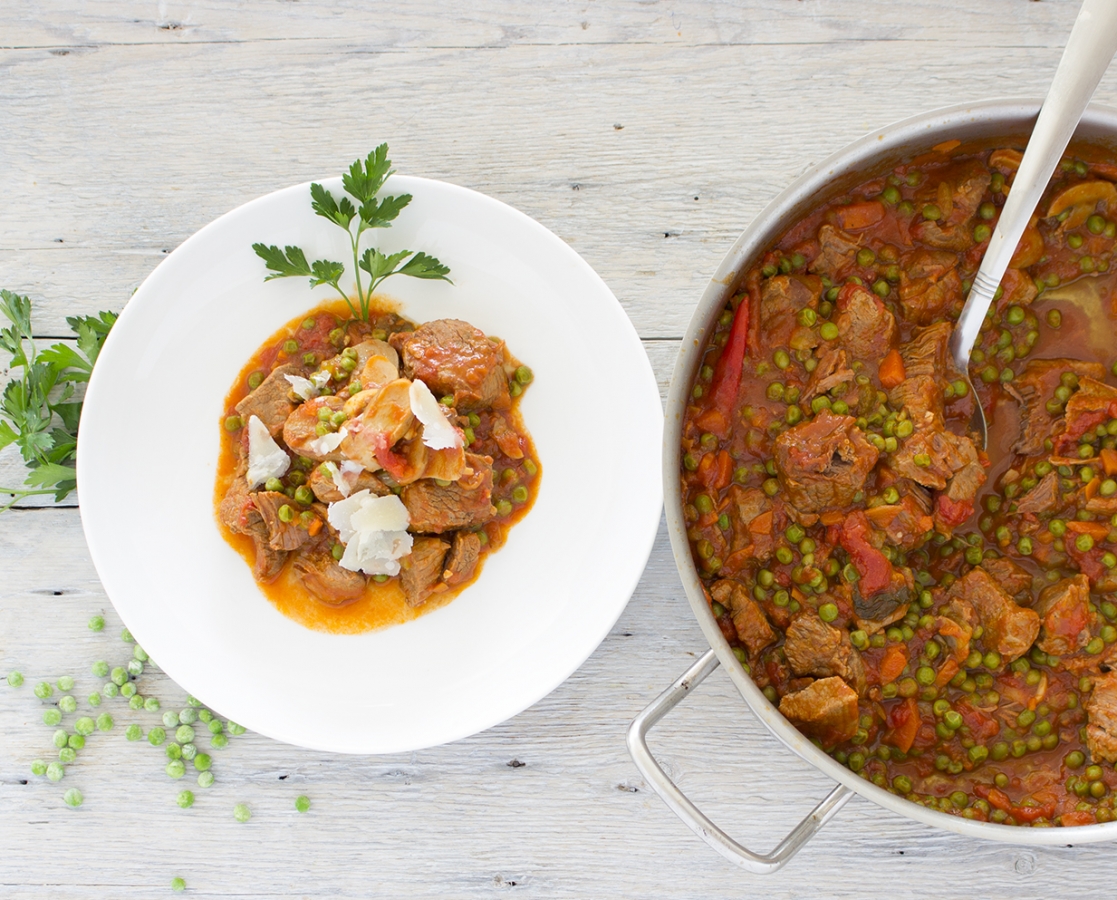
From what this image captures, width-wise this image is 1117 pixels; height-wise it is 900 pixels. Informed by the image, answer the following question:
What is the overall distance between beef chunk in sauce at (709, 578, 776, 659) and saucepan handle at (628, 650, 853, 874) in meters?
0.18

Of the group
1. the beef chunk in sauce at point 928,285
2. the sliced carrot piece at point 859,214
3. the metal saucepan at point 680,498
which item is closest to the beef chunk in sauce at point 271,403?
the metal saucepan at point 680,498

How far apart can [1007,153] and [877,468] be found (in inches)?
48.4

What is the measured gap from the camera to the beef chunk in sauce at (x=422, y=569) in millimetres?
3258

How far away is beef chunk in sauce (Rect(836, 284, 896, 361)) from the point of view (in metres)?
3.03

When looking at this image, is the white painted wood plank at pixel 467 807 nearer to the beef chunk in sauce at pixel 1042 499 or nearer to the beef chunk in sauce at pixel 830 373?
the beef chunk in sauce at pixel 830 373

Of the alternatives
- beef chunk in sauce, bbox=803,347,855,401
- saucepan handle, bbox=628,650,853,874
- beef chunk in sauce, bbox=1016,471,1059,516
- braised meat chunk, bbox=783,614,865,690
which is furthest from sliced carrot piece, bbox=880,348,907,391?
saucepan handle, bbox=628,650,853,874

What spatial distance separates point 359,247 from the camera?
3.25 meters

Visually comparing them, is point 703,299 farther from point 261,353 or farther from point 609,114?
point 261,353

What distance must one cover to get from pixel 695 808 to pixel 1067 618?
152cm

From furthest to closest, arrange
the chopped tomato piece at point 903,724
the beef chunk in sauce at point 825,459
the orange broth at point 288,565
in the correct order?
the orange broth at point 288,565 < the chopped tomato piece at point 903,724 < the beef chunk in sauce at point 825,459

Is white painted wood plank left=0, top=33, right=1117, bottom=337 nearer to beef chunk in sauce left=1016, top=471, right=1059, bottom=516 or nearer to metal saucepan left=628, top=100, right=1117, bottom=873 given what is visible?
metal saucepan left=628, top=100, right=1117, bottom=873

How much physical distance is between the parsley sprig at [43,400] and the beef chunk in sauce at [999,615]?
138 inches

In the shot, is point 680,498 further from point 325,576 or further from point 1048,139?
point 1048,139

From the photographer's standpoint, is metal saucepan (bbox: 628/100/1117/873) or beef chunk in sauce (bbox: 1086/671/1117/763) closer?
metal saucepan (bbox: 628/100/1117/873)
